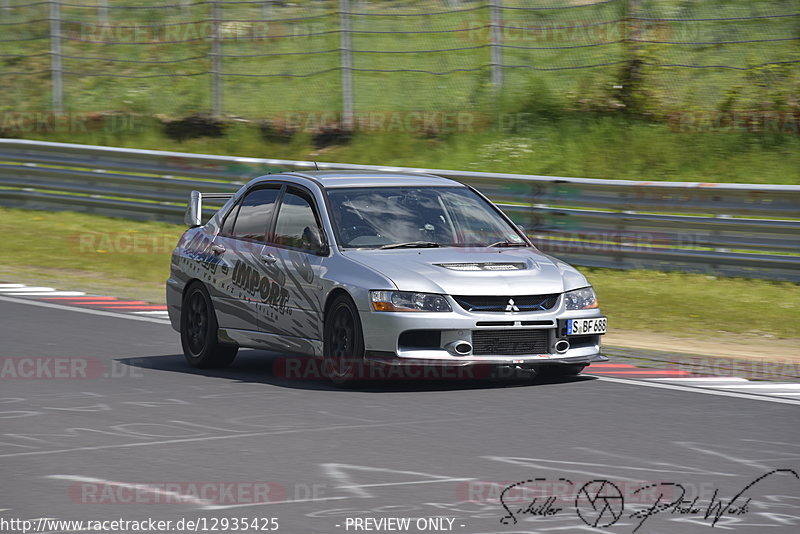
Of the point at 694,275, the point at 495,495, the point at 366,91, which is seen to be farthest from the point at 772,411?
the point at 366,91

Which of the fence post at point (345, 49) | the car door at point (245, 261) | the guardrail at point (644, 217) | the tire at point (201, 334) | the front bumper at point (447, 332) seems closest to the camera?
the front bumper at point (447, 332)

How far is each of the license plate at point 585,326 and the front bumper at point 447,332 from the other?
17 centimetres

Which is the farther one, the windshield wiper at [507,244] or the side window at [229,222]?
the side window at [229,222]

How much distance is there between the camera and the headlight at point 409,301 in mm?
10078

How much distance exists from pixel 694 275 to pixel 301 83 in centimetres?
1087

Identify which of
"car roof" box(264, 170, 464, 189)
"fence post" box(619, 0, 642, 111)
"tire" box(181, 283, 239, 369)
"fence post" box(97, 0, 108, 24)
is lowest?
"tire" box(181, 283, 239, 369)

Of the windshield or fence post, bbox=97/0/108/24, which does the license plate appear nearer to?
the windshield

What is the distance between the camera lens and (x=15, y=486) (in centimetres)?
727

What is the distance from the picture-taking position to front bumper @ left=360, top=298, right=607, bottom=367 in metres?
10.0

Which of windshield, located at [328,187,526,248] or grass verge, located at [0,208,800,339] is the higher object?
windshield, located at [328,187,526,248]

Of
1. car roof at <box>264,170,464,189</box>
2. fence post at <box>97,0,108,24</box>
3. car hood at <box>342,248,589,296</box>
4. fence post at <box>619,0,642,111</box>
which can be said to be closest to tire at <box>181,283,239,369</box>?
car roof at <box>264,170,464,189</box>

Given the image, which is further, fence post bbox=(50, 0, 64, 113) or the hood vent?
fence post bbox=(50, 0, 64, 113)

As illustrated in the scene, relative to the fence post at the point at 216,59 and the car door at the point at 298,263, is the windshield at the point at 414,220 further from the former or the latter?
the fence post at the point at 216,59

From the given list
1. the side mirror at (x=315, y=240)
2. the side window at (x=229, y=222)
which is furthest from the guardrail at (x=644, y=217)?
the side mirror at (x=315, y=240)
